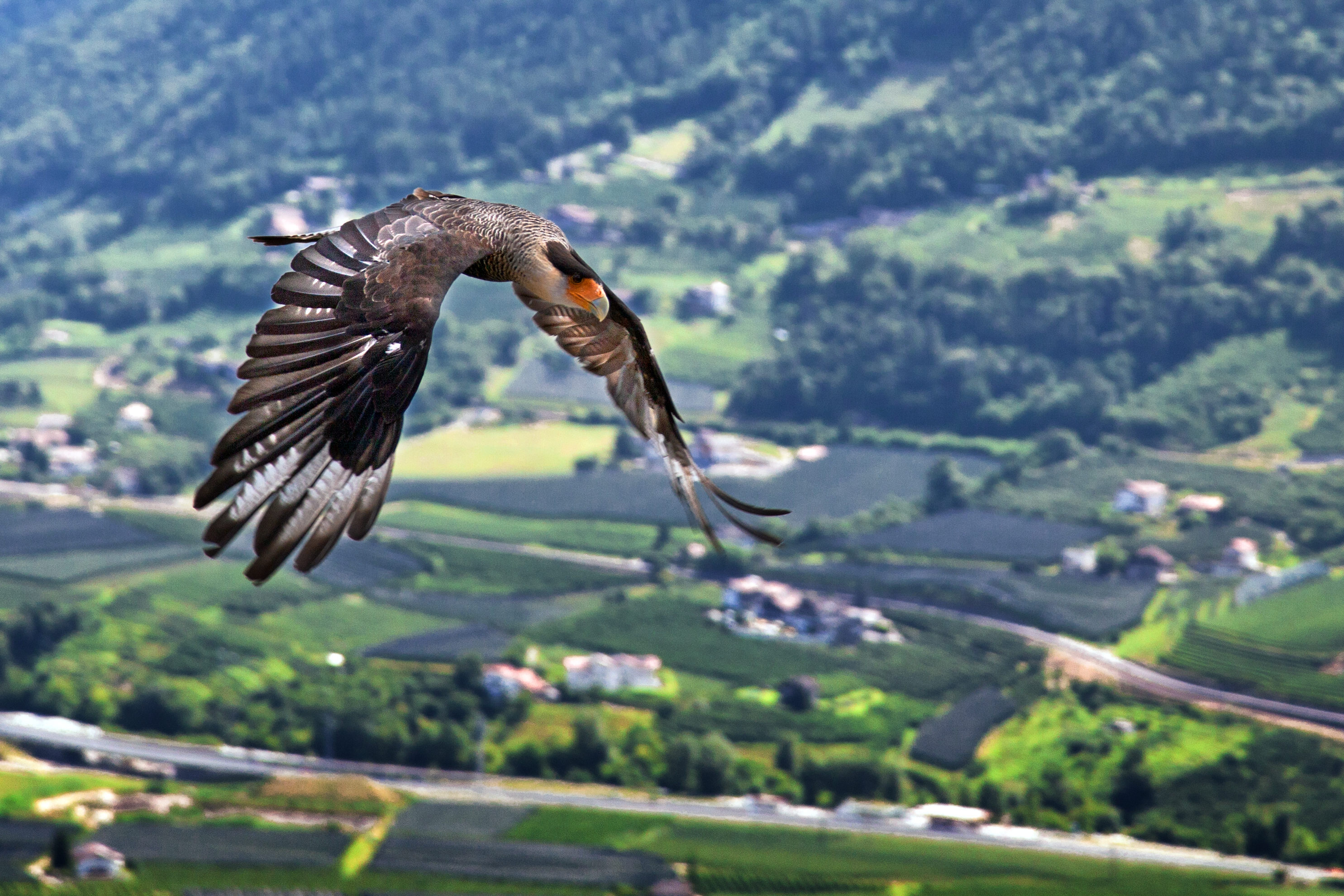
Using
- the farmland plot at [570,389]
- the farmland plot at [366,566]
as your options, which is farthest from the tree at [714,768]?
the farmland plot at [570,389]

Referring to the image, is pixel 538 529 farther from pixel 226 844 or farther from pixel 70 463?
pixel 226 844

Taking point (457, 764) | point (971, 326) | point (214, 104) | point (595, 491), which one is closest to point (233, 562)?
point (595, 491)

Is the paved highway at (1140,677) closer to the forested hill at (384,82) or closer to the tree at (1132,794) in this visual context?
the tree at (1132,794)

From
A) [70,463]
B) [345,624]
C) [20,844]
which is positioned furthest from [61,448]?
[20,844]

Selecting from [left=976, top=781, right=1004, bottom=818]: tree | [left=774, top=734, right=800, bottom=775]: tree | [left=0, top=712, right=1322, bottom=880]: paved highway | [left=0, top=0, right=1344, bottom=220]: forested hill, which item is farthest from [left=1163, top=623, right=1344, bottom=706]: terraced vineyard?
[left=0, top=0, right=1344, bottom=220]: forested hill

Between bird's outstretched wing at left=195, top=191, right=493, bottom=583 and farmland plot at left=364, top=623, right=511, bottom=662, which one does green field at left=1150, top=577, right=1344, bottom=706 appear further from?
bird's outstretched wing at left=195, top=191, right=493, bottom=583

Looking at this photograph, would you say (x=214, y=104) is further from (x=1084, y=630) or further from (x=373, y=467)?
(x=373, y=467)
